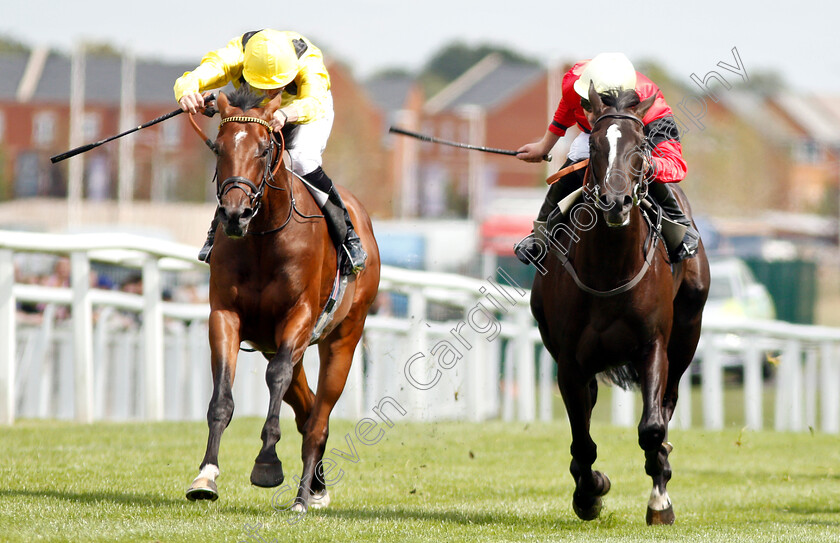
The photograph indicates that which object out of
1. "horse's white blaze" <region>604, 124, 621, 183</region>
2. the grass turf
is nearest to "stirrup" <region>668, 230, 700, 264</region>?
"horse's white blaze" <region>604, 124, 621, 183</region>

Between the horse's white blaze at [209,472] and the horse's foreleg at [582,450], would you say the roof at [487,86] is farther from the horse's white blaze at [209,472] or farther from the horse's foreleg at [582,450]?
the horse's white blaze at [209,472]

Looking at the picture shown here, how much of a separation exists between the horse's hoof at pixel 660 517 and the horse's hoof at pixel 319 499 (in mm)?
1689

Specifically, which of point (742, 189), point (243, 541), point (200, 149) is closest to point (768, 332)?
point (243, 541)

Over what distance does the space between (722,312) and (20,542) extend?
1802cm

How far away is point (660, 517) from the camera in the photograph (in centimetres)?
618

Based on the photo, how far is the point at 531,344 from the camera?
12.0 meters

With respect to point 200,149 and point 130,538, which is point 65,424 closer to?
point 130,538

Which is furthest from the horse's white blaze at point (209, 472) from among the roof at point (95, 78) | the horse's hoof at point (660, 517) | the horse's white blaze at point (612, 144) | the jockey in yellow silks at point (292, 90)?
the roof at point (95, 78)

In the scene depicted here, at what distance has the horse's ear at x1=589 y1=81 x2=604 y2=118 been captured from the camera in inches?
228

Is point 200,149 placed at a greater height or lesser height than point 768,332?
greater

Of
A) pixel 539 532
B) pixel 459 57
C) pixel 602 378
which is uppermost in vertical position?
pixel 459 57

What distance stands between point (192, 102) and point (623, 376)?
263 centimetres

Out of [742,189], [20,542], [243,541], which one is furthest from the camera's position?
[742,189]

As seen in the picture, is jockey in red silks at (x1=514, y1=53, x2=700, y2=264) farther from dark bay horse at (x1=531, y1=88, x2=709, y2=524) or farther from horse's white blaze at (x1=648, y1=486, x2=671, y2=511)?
horse's white blaze at (x1=648, y1=486, x2=671, y2=511)
